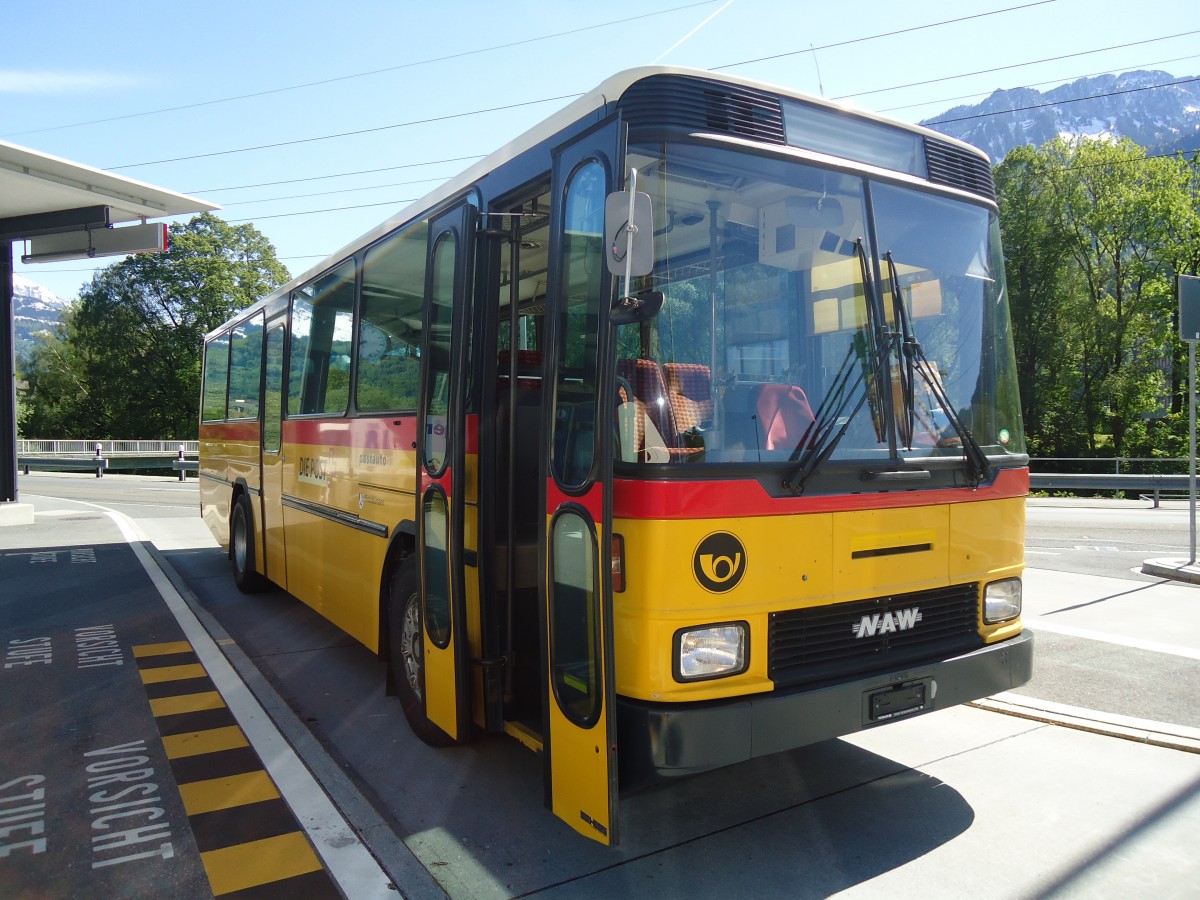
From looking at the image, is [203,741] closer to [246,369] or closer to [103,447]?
[246,369]

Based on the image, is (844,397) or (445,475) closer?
(844,397)

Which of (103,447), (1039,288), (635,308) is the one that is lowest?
(103,447)

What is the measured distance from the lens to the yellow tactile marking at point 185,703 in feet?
18.7

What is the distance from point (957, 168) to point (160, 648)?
6891 mm

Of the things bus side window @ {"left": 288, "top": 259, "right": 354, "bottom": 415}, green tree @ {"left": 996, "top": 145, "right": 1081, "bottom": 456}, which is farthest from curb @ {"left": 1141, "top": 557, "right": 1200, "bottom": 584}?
green tree @ {"left": 996, "top": 145, "right": 1081, "bottom": 456}

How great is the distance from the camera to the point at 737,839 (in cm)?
386

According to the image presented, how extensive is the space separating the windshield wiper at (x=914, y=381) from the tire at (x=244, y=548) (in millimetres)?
7532

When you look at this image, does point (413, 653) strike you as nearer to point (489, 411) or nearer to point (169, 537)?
point (489, 411)

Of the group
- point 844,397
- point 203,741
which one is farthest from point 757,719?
point 203,741

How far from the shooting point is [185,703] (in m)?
5.86

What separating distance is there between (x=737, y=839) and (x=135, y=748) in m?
3.44

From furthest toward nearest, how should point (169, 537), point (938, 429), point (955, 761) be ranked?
point (169, 537), point (955, 761), point (938, 429)

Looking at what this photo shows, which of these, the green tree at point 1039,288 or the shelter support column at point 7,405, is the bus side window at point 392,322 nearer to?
the shelter support column at point 7,405

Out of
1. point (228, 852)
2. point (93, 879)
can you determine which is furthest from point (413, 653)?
point (93, 879)
